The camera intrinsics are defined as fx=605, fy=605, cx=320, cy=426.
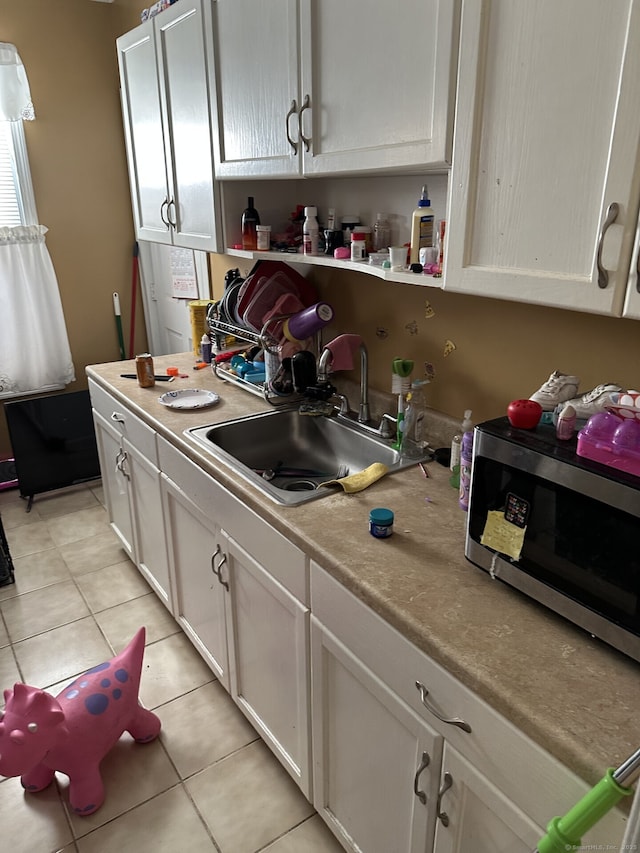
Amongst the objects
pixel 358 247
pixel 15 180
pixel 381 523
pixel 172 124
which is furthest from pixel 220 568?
pixel 15 180

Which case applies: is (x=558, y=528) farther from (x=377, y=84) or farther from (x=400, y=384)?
(x=377, y=84)

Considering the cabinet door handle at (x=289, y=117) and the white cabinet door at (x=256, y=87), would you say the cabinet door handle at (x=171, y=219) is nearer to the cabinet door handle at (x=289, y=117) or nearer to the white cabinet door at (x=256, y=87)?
the white cabinet door at (x=256, y=87)

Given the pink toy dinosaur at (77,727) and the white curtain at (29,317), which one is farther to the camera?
the white curtain at (29,317)

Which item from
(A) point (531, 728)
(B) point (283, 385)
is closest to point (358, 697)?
(A) point (531, 728)

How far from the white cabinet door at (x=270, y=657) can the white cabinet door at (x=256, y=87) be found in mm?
1117

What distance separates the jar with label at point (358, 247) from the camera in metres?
1.69

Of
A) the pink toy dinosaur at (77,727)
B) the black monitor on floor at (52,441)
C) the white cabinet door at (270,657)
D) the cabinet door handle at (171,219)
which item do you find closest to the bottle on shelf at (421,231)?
the white cabinet door at (270,657)

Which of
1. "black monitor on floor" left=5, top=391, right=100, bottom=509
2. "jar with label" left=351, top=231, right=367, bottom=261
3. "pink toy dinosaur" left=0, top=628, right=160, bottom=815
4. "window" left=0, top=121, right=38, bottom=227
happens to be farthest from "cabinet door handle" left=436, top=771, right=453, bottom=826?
"window" left=0, top=121, right=38, bottom=227

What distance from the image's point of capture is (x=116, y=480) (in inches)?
104

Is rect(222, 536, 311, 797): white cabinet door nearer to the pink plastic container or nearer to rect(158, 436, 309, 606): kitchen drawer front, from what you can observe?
rect(158, 436, 309, 606): kitchen drawer front

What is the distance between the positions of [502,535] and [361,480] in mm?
512

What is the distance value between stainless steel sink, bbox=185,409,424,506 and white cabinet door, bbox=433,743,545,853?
0.86 meters

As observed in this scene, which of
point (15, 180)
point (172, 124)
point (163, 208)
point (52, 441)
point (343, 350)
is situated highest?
point (172, 124)

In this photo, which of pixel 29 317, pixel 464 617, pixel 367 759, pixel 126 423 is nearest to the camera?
pixel 464 617
